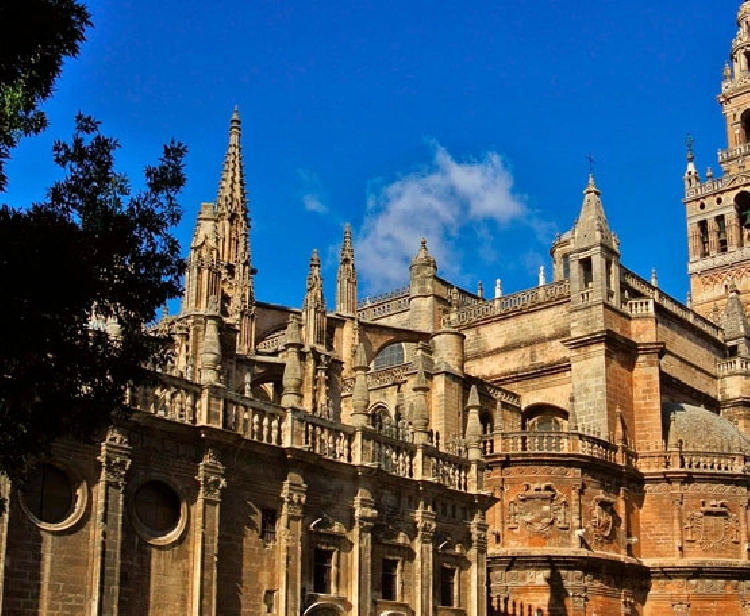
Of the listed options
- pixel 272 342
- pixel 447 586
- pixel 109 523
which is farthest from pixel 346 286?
pixel 109 523

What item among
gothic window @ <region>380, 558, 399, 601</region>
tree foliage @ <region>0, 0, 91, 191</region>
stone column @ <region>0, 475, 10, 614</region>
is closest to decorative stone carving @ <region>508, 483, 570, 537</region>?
gothic window @ <region>380, 558, 399, 601</region>

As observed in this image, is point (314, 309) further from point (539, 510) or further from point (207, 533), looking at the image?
point (207, 533)

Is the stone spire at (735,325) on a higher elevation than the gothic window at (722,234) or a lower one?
lower

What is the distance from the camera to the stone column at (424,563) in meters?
29.9

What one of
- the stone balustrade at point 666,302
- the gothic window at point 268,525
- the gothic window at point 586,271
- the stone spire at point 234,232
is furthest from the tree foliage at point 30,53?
the stone balustrade at point 666,302

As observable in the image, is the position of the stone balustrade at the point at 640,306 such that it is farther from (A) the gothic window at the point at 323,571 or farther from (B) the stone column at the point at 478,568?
(A) the gothic window at the point at 323,571

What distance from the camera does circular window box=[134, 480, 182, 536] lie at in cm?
2400

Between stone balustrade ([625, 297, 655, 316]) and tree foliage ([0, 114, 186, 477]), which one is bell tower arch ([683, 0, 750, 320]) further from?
tree foliage ([0, 114, 186, 477])

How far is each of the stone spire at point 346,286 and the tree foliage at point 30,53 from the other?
33.3 m

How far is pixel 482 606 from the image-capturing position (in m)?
32.2

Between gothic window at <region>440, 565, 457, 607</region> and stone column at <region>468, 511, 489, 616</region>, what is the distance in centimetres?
63

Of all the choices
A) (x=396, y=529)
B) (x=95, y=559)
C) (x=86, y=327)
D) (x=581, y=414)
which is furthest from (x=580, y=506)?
(x=86, y=327)

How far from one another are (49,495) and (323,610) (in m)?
7.74

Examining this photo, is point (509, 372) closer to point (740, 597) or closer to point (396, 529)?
point (740, 597)
